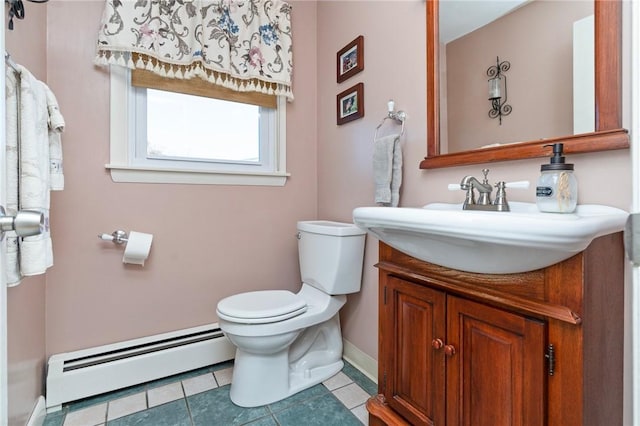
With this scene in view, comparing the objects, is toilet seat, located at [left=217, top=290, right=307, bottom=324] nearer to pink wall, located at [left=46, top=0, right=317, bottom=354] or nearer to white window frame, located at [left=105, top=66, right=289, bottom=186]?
pink wall, located at [left=46, top=0, right=317, bottom=354]

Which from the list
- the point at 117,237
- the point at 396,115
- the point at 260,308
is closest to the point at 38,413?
the point at 117,237

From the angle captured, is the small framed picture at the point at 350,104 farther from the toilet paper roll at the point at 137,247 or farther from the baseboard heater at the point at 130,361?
the baseboard heater at the point at 130,361

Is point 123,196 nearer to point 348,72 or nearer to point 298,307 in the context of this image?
point 298,307

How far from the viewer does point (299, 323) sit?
4.52 ft

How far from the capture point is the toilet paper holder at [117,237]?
4.86ft

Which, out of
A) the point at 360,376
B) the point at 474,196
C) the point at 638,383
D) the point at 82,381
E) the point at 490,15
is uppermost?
the point at 490,15

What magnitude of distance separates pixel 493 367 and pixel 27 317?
5.11 feet

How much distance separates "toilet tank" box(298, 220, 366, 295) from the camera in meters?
1.51

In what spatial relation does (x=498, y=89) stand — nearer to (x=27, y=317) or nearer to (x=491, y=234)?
(x=491, y=234)

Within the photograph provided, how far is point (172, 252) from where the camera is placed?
1643 mm

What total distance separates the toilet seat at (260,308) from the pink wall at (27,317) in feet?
2.13

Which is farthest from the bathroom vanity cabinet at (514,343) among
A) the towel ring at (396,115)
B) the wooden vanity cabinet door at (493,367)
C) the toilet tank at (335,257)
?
the towel ring at (396,115)

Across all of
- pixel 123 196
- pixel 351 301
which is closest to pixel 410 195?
pixel 351 301

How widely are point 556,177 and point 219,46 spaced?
1.62 m
